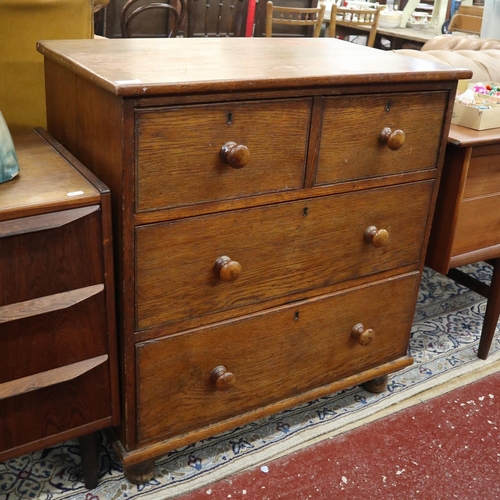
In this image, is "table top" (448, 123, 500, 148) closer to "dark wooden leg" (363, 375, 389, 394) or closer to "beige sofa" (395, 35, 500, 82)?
"beige sofa" (395, 35, 500, 82)

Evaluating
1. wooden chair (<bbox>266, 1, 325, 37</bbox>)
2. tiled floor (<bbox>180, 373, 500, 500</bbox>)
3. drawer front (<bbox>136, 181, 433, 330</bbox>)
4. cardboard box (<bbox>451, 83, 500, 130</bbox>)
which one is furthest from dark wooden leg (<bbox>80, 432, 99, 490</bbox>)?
wooden chair (<bbox>266, 1, 325, 37</bbox>)

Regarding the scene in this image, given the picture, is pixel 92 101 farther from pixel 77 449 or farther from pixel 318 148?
pixel 77 449

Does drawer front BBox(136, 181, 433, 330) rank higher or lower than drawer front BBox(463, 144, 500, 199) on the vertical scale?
lower

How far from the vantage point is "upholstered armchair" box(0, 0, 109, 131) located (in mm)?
A: 1423

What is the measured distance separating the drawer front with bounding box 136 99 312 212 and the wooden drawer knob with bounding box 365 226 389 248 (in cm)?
26

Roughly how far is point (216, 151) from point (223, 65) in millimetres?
203

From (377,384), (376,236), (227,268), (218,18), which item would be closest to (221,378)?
(227,268)

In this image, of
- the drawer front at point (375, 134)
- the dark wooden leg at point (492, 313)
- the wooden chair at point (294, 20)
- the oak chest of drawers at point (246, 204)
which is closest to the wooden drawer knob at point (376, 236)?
the oak chest of drawers at point (246, 204)

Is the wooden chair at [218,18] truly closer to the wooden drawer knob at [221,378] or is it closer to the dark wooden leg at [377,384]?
the dark wooden leg at [377,384]

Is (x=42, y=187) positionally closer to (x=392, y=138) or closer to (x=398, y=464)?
(x=392, y=138)

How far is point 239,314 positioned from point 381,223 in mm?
414

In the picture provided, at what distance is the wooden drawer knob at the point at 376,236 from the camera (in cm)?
147

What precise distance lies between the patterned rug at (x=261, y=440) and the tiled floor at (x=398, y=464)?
39 mm

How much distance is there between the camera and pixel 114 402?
1298mm
